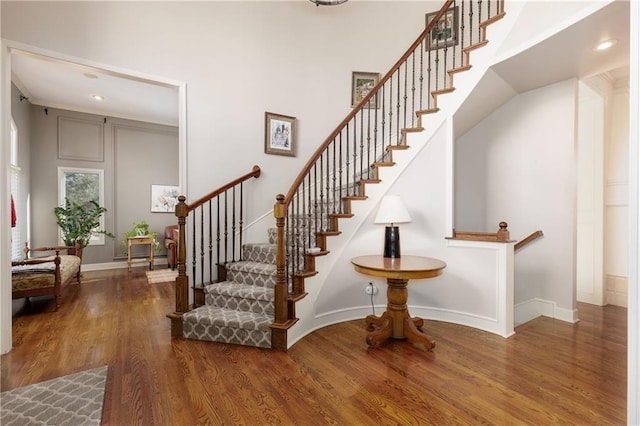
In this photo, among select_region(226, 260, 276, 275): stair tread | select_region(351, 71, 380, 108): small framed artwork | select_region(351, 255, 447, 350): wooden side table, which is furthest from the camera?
select_region(351, 71, 380, 108): small framed artwork

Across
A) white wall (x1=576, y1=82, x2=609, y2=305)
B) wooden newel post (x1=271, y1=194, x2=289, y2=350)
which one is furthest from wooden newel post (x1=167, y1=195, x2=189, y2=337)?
white wall (x1=576, y1=82, x2=609, y2=305)

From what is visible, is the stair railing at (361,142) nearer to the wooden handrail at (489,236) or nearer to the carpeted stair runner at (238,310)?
the carpeted stair runner at (238,310)

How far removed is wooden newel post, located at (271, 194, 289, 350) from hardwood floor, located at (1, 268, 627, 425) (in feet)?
0.40

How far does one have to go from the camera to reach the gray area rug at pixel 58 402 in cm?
170

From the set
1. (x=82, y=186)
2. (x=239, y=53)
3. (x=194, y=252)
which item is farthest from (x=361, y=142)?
(x=82, y=186)

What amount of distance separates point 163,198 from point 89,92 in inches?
94.3

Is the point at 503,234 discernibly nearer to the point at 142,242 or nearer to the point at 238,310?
the point at 238,310

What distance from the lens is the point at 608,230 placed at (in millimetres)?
3861

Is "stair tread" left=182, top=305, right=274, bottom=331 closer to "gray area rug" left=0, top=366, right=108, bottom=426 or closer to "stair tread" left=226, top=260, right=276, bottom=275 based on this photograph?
"stair tread" left=226, top=260, right=276, bottom=275

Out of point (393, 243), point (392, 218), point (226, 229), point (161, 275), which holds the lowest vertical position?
point (161, 275)

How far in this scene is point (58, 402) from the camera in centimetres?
186

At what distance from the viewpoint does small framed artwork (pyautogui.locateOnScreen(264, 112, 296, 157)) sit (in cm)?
393

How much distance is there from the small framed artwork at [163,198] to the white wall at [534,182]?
Answer: 5.96 m

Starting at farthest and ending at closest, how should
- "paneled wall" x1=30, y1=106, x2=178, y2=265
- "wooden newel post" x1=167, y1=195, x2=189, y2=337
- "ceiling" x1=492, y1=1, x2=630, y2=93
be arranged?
1. "paneled wall" x1=30, y1=106, x2=178, y2=265
2. "wooden newel post" x1=167, y1=195, x2=189, y2=337
3. "ceiling" x1=492, y1=1, x2=630, y2=93
